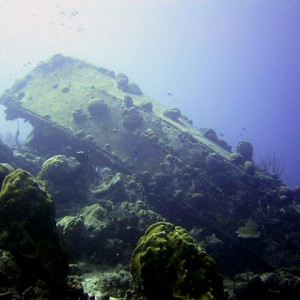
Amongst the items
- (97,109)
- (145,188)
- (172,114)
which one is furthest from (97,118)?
(145,188)

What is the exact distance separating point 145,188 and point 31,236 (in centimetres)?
903

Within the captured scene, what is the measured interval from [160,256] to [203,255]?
932 millimetres

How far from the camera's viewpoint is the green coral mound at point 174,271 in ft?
17.0

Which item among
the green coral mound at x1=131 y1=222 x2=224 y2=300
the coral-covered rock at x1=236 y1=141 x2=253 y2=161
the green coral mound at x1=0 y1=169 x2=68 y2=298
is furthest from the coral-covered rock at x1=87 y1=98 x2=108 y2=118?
the green coral mound at x1=131 y1=222 x2=224 y2=300

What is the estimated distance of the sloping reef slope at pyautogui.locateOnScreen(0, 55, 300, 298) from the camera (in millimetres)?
10461

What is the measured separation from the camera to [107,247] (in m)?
9.54

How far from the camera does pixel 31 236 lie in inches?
198

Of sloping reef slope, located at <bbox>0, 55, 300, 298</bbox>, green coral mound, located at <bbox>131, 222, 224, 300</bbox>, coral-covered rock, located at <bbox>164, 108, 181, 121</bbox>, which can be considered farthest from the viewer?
coral-covered rock, located at <bbox>164, 108, 181, 121</bbox>

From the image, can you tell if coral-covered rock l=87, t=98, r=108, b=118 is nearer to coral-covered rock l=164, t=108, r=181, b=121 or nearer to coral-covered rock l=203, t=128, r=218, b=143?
coral-covered rock l=164, t=108, r=181, b=121

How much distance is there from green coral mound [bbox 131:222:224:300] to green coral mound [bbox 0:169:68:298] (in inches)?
61.0

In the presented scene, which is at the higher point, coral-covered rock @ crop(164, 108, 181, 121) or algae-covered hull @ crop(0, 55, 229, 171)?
coral-covered rock @ crop(164, 108, 181, 121)

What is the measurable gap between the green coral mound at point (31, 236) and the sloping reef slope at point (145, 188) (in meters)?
3.78

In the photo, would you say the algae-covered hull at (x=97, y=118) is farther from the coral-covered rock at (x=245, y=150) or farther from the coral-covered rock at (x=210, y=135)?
the coral-covered rock at (x=210, y=135)

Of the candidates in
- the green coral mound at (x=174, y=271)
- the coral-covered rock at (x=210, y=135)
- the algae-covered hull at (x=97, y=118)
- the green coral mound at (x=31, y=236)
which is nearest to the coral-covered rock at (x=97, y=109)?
the algae-covered hull at (x=97, y=118)
